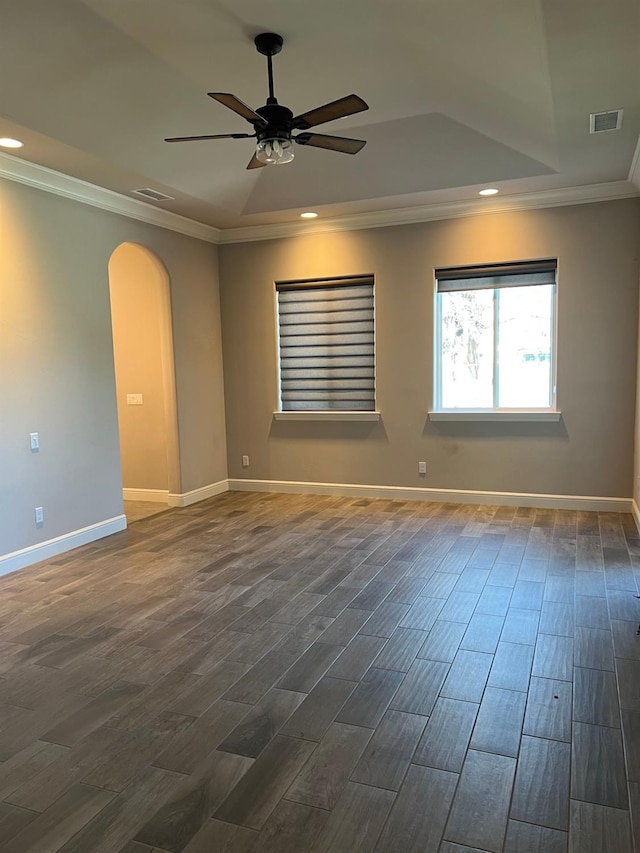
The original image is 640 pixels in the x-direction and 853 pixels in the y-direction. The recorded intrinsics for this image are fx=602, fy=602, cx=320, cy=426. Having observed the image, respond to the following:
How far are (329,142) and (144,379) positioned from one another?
371 centimetres

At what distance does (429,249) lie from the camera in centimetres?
589

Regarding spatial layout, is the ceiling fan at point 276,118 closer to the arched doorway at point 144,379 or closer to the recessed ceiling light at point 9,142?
Answer: the recessed ceiling light at point 9,142

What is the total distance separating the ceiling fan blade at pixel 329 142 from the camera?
3.22 meters

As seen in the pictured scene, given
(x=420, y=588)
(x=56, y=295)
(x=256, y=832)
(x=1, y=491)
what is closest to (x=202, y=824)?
(x=256, y=832)

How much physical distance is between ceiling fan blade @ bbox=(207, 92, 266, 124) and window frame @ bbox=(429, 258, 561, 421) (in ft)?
10.6

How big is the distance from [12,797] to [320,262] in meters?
5.34

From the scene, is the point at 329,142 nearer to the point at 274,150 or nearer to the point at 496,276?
the point at 274,150

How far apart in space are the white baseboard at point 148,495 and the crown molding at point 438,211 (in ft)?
9.30

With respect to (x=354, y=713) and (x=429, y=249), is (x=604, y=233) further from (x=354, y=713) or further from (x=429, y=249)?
(x=354, y=713)

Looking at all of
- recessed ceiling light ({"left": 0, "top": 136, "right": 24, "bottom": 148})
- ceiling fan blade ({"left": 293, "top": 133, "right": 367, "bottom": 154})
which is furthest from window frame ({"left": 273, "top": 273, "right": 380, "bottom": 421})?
recessed ceiling light ({"left": 0, "top": 136, "right": 24, "bottom": 148})

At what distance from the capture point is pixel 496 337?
5.80m

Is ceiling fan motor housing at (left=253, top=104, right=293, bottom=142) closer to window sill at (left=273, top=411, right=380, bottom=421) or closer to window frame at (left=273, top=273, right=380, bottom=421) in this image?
window frame at (left=273, top=273, right=380, bottom=421)

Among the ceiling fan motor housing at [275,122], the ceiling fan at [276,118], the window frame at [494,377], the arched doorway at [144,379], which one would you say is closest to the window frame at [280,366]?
the window frame at [494,377]

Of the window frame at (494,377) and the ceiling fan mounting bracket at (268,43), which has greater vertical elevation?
the ceiling fan mounting bracket at (268,43)
